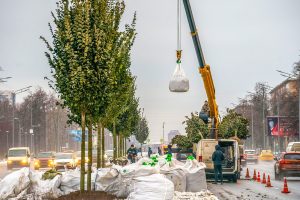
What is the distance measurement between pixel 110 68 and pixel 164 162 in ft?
20.5

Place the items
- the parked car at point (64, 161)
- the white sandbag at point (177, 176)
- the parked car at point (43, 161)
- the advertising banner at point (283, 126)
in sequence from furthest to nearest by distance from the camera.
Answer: the advertising banner at point (283, 126)
the parked car at point (43, 161)
the parked car at point (64, 161)
the white sandbag at point (177, 176)

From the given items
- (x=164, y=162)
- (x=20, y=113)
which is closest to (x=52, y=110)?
(x=20, y=113)

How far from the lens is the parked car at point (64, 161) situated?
168ft

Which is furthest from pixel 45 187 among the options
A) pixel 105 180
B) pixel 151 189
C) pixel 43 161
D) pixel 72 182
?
pixel 43 161

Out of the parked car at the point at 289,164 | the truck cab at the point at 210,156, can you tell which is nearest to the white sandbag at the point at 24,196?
the truck cab at the point at 210,156

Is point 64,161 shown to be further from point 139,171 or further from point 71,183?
point 139,171

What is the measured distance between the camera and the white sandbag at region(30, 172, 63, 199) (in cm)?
2056

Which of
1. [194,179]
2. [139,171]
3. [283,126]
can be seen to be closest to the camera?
[139,171]

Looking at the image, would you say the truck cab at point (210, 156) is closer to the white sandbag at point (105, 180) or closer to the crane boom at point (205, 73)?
the crane boom at point (205, 73)

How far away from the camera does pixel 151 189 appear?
59.0 ft

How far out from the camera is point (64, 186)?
2153 centimetres

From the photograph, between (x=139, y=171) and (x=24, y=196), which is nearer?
(x=139, y=171)

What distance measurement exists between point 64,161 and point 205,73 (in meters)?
18.3

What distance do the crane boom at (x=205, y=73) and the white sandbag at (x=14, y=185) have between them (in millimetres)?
15008
